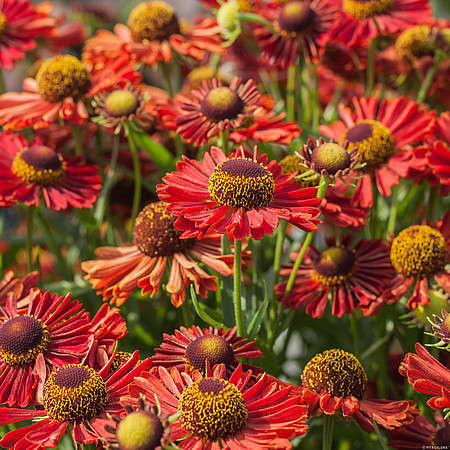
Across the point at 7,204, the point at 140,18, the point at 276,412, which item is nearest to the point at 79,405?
the point at 276,412

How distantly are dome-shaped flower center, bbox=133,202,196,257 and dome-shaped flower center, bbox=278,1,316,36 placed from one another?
14.9 inches

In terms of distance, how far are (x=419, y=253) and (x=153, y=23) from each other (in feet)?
1.88

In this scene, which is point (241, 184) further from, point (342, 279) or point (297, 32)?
point (297, 32)

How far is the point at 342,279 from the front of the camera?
2.55ft

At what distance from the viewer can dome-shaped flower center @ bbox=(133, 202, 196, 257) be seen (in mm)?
747

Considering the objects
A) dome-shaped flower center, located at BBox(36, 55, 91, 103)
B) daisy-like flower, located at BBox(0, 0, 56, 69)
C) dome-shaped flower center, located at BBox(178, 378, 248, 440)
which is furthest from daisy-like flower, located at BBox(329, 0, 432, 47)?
dome-shaped flower center, located at BBox(178, 378, 248, 440)

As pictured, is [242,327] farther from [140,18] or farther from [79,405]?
[140,18]

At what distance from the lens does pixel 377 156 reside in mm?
836

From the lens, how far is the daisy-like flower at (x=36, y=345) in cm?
63

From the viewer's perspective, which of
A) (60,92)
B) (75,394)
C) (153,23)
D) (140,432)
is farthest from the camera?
(153,23)

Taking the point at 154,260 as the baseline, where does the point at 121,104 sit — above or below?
above

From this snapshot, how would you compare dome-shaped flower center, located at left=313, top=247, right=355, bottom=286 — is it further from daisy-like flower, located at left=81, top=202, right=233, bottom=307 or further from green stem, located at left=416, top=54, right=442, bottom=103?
green stem, located at left=416, top=54, right=442, bottom=103

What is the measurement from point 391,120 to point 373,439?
42cm

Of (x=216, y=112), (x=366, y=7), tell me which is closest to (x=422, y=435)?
(x=216, y=112)
